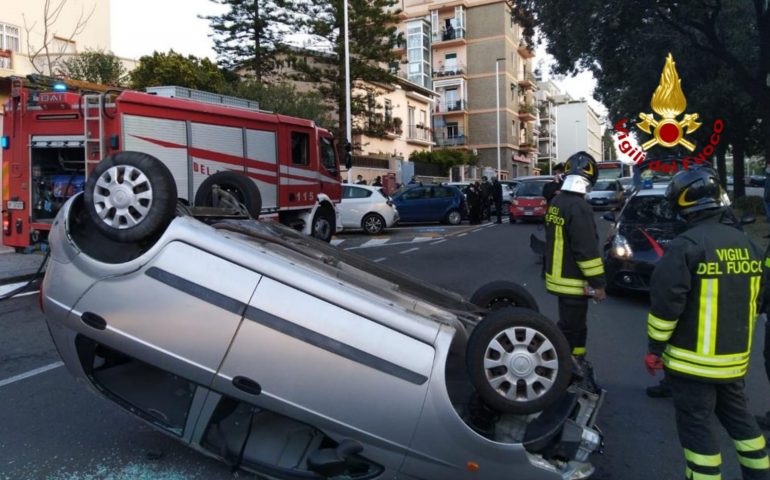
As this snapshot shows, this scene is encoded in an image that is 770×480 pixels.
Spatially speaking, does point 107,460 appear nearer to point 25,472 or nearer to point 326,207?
point 25,472

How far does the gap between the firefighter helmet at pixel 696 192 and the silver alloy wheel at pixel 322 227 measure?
11.8 m

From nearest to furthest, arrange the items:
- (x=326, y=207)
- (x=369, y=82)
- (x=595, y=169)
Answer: (x=595, y=169), (x=326, y=207), (x=369, y=82)

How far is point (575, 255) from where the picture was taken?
4.64 m

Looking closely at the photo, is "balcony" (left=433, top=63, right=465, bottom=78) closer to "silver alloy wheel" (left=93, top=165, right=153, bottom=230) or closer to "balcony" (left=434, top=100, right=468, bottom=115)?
"balcony" (left=434, top=100, right=468, bottom=115)

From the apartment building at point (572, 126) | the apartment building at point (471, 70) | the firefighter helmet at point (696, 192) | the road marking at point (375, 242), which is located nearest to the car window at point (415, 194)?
the road marking at point (375, 242)

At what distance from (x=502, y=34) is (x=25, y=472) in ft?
185

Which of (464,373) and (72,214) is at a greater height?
(72,214)

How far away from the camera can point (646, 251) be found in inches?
316

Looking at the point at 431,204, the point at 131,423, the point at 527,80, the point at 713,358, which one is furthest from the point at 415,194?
the point at 527,80

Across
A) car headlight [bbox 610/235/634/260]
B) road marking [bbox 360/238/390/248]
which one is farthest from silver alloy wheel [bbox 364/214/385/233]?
car headlight [bbox 610/235/634/260]

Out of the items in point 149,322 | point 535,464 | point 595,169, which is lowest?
→ point 535,464

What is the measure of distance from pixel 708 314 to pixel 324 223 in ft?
40.8

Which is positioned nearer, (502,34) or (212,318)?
(212,318)

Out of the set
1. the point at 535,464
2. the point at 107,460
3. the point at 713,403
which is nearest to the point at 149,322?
the point at 107,460
